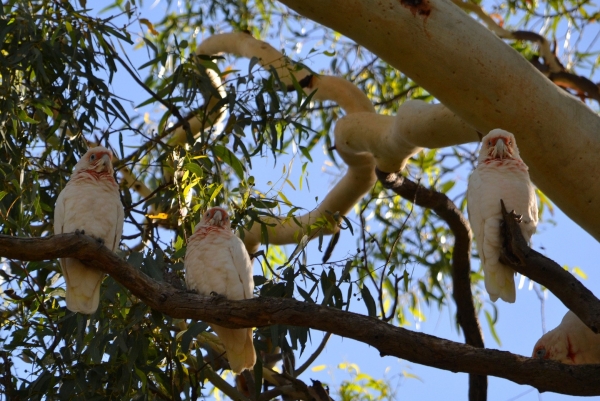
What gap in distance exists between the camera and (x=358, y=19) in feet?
9.67

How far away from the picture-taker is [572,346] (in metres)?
3.32

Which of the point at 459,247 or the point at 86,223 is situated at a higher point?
the point at 459,247

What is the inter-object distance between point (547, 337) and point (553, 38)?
2584mm

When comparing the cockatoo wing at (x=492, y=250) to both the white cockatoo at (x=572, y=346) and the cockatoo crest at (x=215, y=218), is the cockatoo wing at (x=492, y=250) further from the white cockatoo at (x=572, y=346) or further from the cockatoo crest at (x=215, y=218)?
the cockatoo crest at (x=215, y=218)

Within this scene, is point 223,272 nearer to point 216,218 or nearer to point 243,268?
point 243,268

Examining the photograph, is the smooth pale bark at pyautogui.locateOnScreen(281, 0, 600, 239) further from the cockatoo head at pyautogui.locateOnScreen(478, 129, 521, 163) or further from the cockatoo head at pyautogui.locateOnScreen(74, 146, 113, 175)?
the cockatoo head at pyautogui.locateOnScreen(74, 146, 113, 175)

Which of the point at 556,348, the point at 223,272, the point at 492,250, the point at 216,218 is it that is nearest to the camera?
the point at 492,250

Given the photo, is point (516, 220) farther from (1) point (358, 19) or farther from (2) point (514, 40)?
(2) point (514, 40)

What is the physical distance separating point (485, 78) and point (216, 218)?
Result: 1161 mm

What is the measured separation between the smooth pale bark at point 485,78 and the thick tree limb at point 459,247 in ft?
2.60

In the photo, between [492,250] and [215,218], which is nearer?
[492,250]

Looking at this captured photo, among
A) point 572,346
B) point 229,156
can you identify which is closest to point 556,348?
point 572,346

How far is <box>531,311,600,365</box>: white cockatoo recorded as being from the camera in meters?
3.30

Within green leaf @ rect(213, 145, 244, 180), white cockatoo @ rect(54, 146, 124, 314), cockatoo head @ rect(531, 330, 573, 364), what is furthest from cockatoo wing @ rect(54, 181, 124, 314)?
cockatoo head @ rect(531, 330, 573, 364)
